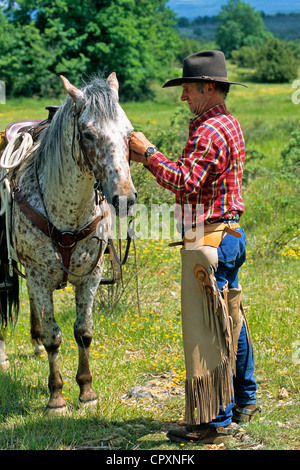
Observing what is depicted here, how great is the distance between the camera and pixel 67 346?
16.2 ft

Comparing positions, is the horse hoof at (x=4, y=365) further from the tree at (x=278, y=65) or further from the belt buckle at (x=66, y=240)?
the tree at (x=278, y=65)

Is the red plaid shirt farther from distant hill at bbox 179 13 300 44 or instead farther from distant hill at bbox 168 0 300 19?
distant hill at bbox 179 13 300 44

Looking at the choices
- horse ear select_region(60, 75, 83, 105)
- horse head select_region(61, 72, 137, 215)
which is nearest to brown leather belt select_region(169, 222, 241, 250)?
horse head select_region(61, 72, 137, 215)

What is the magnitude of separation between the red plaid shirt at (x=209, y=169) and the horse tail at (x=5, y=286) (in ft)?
6.01

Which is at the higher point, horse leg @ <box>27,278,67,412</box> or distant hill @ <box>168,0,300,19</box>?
distant hill @ <box>168,0,300,19</box>

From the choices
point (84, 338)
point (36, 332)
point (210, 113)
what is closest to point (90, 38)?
point (36, 332)

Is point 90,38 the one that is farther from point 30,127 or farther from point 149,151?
point 149,151

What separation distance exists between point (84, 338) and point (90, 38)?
34824 mm

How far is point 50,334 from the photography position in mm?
3824

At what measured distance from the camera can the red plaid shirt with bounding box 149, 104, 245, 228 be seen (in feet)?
9.71

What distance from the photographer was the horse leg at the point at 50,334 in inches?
147

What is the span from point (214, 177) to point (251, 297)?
3.00m
